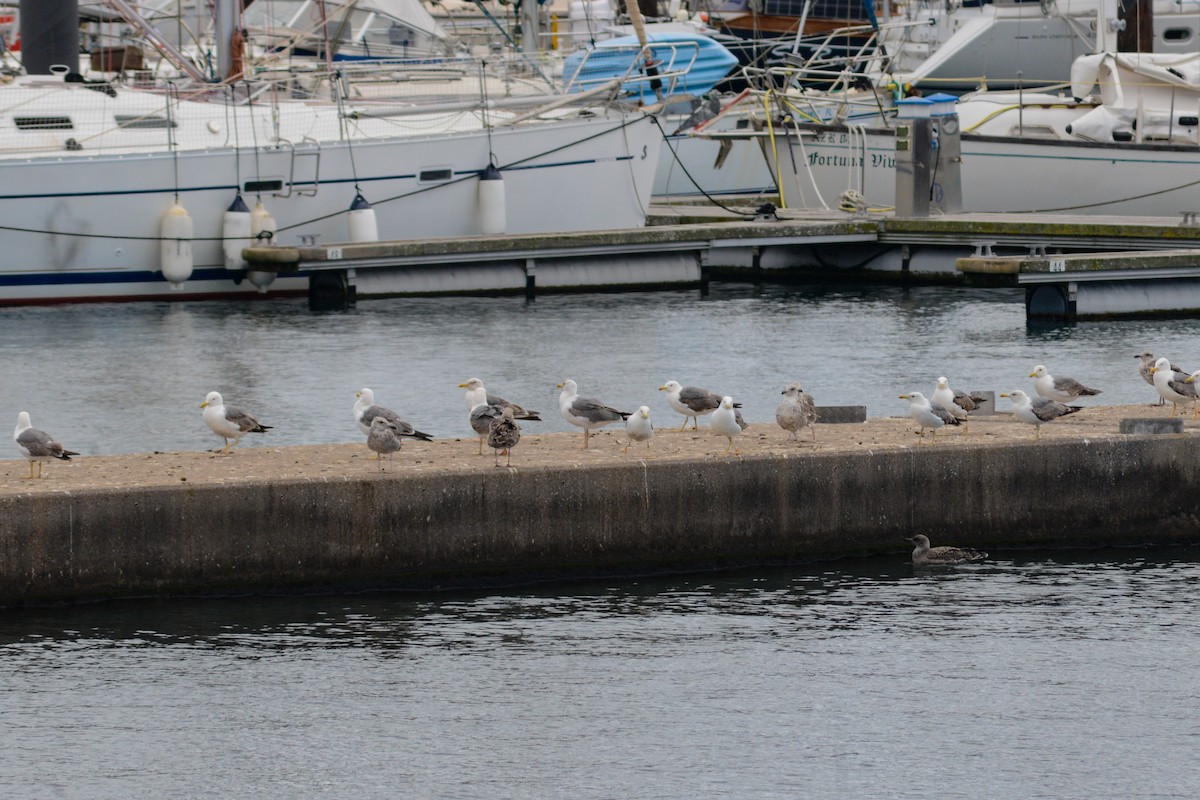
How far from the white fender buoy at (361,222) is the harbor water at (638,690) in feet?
66.5

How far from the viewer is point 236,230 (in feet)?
116

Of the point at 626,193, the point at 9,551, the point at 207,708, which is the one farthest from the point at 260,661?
the point at 626,193

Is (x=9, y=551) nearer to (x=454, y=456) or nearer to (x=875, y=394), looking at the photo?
(x=454, y=456)

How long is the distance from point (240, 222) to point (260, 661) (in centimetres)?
2171

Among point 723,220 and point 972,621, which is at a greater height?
point 723,220

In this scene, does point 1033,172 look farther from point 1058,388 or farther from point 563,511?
point 563,511

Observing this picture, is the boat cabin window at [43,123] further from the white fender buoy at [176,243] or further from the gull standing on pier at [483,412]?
the gull standing on pier at [483,412]

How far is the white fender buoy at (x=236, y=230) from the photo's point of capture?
3538 cm

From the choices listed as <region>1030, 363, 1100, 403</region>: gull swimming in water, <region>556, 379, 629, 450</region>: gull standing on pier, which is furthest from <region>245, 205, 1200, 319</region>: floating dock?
<region>556, 379, 629, 450</region>: gull standing on pier

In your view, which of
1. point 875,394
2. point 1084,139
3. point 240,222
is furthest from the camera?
point 1084,139

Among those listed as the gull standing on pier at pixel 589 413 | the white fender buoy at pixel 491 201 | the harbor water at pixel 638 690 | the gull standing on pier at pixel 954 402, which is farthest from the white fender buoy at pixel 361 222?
the harbor water at pixel 638 690

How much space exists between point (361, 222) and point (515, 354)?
25.2ft

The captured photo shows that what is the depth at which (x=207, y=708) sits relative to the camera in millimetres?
13859

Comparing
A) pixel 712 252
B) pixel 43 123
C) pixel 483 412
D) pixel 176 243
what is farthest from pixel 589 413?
pixel 712 252
